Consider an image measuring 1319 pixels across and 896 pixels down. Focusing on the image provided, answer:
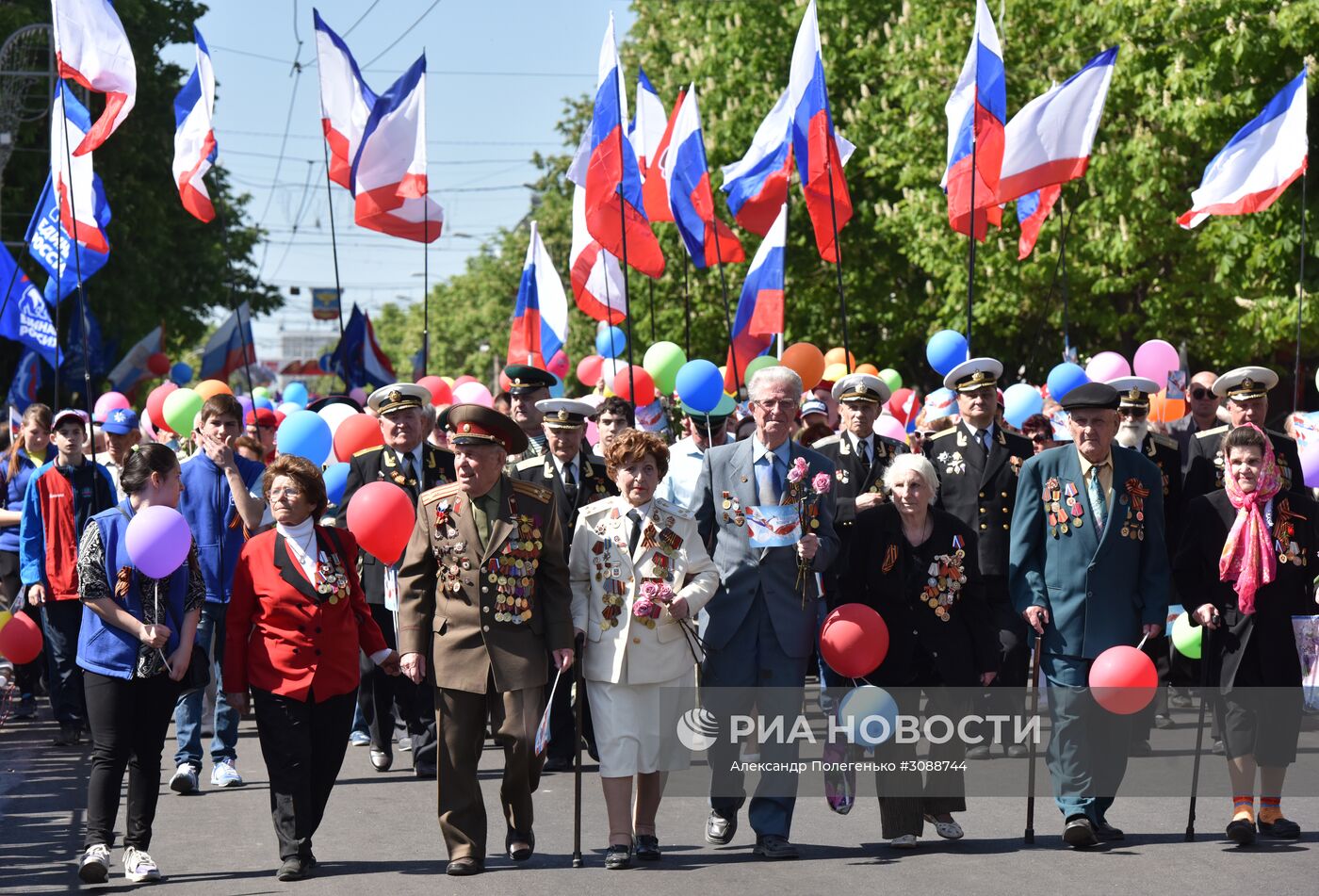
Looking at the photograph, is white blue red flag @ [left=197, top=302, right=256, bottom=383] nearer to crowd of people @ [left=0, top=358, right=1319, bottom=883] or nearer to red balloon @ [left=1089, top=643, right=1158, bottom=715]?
crowd of people @ [left=0, top=358, right=1319, bottom=883]

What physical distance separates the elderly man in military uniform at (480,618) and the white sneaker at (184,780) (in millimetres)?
2397

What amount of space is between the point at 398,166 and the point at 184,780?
22.2ft

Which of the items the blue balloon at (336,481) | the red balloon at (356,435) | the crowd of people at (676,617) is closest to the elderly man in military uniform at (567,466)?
the blue balloon at (336,481)

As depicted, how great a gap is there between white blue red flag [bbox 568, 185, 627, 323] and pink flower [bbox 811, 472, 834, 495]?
7803 millimetres

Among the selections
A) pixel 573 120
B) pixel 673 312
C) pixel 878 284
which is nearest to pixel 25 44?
pixel 673 312

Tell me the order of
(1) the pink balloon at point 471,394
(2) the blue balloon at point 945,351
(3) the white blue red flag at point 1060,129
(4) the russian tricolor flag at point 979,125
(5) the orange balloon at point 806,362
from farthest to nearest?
1. (5) the orange balloon at point 806,362
2. (2) the blue balloon at point 945,351
3. (1) the pink balloon at point 471,394
4. (4) the russian tricolor flag at point 979,125
5. (3) the white blue red flag at point 1060,129

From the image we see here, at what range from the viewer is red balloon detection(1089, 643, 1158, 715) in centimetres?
786

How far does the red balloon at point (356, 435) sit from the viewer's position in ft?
39.9

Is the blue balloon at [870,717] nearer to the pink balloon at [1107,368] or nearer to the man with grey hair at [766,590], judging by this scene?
the man with grey hair at [766,590]

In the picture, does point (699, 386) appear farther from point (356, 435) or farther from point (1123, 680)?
point (1123, 680)

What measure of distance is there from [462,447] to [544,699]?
1.20 m

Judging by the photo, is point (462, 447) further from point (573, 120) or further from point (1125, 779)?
point (573, 120)

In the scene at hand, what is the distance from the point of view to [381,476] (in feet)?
34.1

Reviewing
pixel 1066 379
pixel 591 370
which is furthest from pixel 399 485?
pixel 591 370
